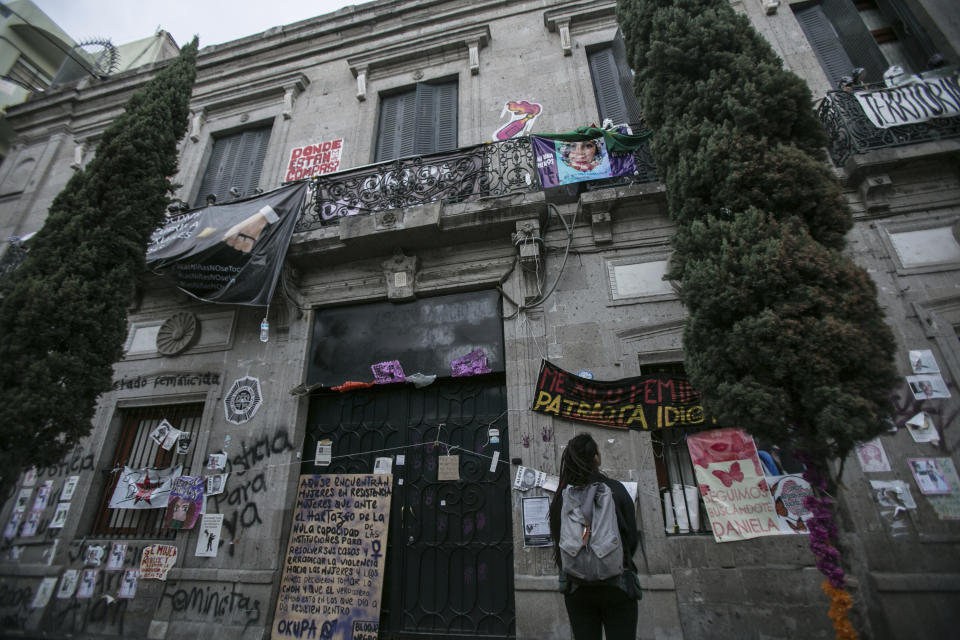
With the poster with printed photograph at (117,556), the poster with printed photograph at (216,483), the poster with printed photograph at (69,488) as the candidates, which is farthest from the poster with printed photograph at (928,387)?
the poster with printed photograph at (69,488)

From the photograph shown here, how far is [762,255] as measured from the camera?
137 inches

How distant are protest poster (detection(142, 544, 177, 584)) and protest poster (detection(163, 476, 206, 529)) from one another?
27 centimetres

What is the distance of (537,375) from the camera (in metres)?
5.48

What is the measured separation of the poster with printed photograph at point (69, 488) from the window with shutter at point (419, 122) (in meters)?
6.92

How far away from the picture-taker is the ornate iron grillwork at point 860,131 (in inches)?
216

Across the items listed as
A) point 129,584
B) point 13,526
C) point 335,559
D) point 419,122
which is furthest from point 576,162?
point 13,526

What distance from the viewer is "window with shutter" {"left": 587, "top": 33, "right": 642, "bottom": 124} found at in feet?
24.0

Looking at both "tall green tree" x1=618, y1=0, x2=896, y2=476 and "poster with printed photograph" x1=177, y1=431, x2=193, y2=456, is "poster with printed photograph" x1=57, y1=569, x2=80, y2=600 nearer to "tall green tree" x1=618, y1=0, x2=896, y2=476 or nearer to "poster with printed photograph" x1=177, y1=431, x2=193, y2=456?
"poster with printed photograph" x1=177, y1=431, x2=193, y2=456

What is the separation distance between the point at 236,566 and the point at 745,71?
7.98 meters

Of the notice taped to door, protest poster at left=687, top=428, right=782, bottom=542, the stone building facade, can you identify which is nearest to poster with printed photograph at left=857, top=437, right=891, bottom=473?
the stone building facade

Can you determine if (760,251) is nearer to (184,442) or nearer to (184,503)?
(184,503)

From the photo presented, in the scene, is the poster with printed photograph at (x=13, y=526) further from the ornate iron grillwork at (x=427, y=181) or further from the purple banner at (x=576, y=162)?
the purple banner at (x=576, y=162)

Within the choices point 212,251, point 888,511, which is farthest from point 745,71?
point 212,251

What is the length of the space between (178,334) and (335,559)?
171 inches
